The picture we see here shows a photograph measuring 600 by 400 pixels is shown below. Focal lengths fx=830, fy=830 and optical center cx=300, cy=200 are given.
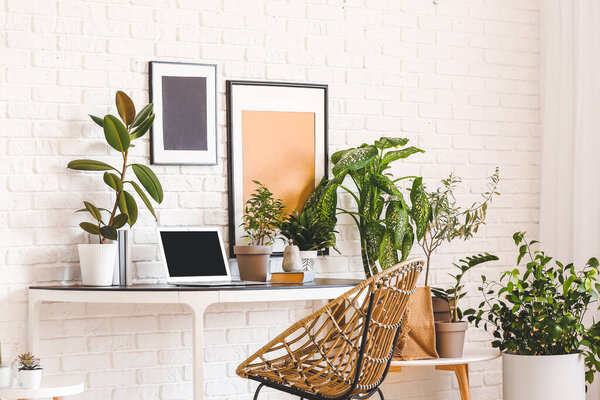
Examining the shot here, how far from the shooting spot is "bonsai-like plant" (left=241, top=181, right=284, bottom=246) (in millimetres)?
3527

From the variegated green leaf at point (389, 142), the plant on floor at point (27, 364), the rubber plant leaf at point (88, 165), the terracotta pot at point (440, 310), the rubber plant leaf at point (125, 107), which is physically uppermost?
the rubber plant leaf at point (125, 107)

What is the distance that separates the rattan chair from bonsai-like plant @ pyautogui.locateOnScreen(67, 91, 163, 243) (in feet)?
2.96

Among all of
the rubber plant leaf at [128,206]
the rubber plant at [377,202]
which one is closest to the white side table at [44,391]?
the rubber plant leaf at [128,206]

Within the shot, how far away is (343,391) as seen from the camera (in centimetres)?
259

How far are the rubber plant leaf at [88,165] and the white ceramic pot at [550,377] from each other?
1.92 metres

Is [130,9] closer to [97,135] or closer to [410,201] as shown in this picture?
[97,135]

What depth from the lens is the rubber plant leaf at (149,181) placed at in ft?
11.0

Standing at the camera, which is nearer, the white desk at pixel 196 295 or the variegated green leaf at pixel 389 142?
the white desk at pixel 196 295

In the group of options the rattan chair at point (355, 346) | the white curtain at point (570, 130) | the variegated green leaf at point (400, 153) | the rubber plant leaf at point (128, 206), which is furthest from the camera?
the white curtain at point (570, 130)

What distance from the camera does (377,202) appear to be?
380cm

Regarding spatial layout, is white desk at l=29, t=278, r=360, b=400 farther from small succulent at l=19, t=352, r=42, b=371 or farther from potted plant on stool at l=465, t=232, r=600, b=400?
potted plant on stool at l=465, t=232, r=600, b=400

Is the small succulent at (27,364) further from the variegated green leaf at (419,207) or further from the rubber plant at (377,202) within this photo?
the variegated green leaf at (419,207)

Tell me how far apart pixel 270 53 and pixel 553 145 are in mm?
1557

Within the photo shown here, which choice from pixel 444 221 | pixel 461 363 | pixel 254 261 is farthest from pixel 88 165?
pixel 461 363
